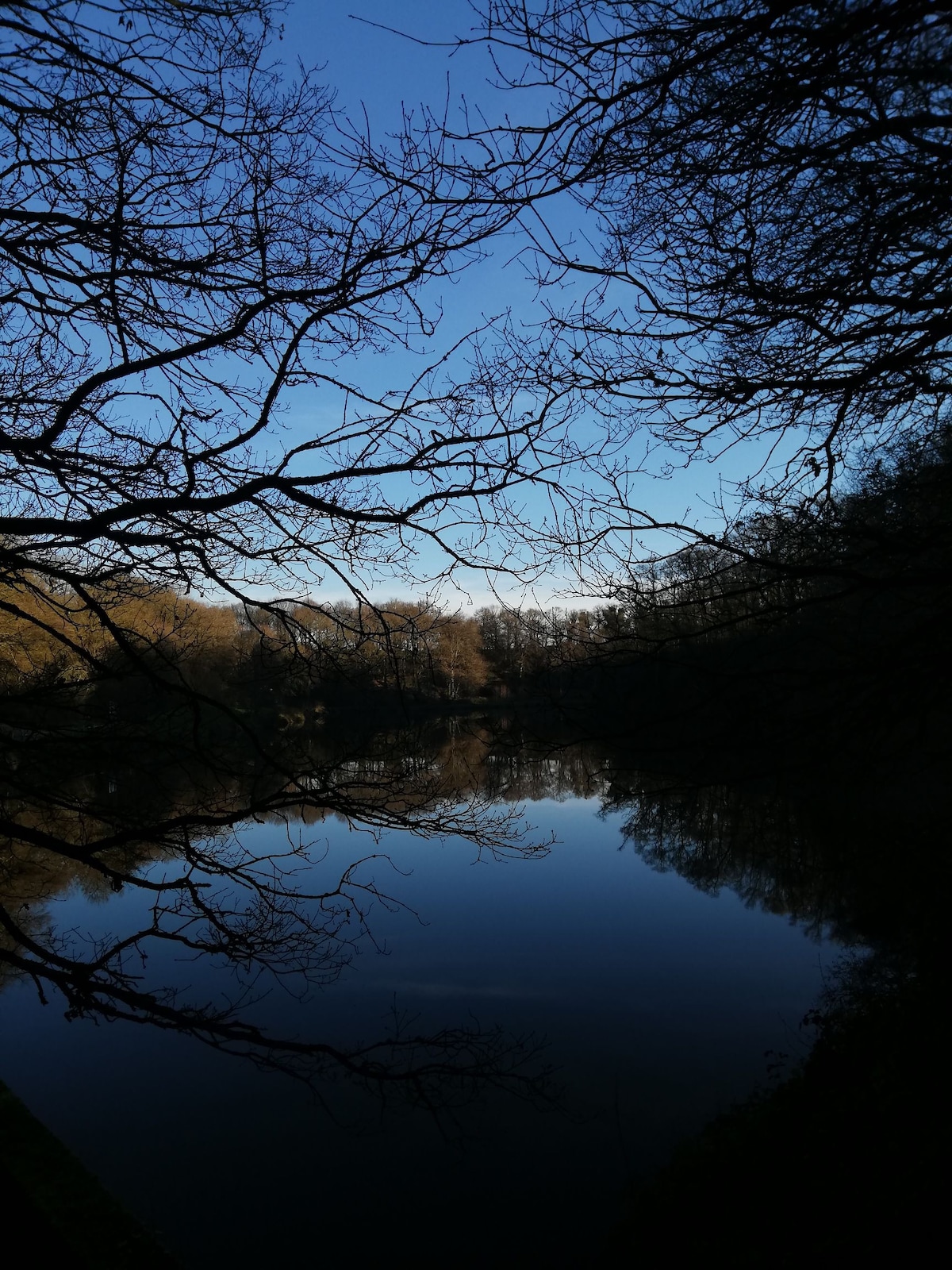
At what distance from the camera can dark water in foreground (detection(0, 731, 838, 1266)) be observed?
16.5 ft

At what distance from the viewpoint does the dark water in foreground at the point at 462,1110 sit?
503cm

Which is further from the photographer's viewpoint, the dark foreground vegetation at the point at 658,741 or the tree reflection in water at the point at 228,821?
the dark foreground vegetation at the point at 658,741

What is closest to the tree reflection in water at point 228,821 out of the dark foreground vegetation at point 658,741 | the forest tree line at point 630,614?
the dark foreground vegetation at point 658,741

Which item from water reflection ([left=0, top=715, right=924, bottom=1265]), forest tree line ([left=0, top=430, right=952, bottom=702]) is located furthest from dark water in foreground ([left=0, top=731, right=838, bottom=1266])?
forest tree line ([left=0, top=430, right=952, bottom=702])

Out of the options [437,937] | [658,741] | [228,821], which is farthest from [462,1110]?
[228,821]

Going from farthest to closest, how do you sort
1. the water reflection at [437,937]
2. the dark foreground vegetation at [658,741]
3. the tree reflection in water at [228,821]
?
the water reflection at [437,937]
the dark foreground vegetation at [658,741]
the tree reflection in water at [228,821]

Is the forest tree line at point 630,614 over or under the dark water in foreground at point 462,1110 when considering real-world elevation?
over

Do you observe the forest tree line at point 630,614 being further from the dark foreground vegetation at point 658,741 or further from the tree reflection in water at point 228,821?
the tree reflection in water at point 228,821

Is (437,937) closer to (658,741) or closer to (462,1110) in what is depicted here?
(462,1110)

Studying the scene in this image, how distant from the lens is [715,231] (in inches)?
128

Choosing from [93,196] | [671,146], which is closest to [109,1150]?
[93,196]

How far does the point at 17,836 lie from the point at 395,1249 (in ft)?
11.1

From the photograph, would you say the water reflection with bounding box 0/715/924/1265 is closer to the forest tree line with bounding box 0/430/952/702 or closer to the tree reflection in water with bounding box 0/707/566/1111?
the tree reflection in water with bounding box 0/707/566/1111

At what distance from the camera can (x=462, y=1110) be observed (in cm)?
614
